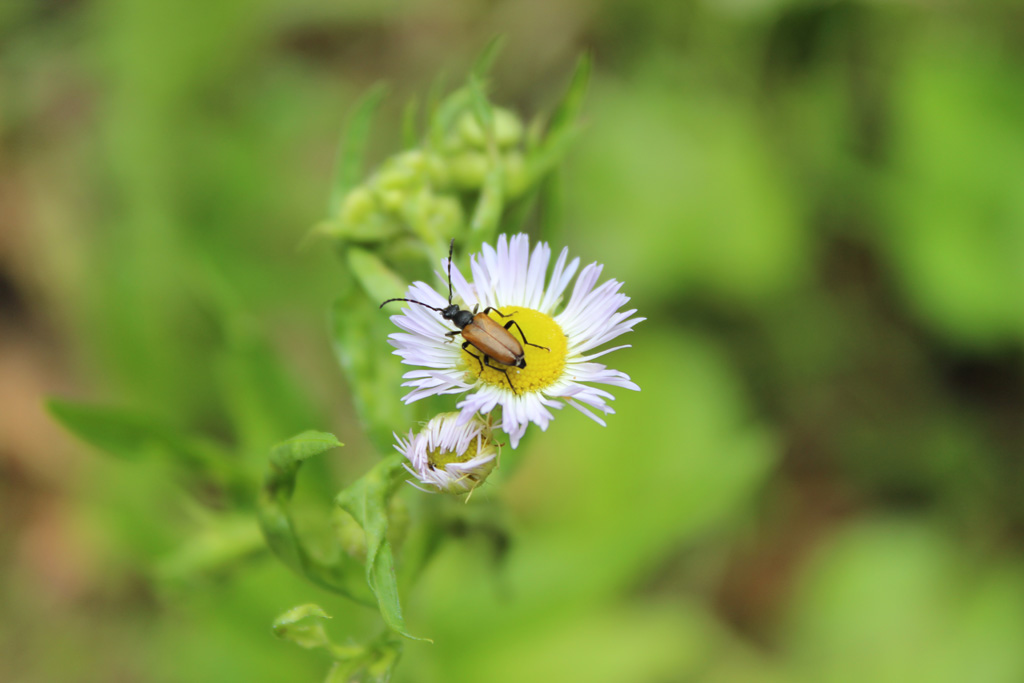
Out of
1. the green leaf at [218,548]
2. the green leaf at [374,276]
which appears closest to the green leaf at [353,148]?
the green leaf at [374,276]

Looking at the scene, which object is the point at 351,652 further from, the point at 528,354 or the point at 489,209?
the point at 489,209

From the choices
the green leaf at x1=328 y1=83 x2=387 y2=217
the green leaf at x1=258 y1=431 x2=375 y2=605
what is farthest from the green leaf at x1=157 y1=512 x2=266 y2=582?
the green leaf at x1=328 y1=83 x2=387 y2=217

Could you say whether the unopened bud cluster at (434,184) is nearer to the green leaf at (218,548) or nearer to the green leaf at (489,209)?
the green leaf at (489,209)

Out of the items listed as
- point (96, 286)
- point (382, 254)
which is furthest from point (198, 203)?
point (382, 254)

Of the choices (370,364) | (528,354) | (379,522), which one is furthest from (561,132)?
(379,522)

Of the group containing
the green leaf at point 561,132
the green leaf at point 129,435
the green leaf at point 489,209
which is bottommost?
the green leaf at point 129,435
